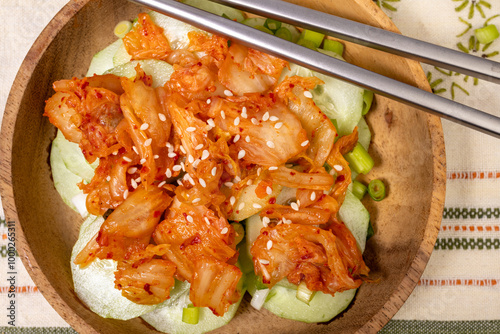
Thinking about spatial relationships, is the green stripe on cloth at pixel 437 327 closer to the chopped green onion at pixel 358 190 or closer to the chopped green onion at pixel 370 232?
the chopped green onion at pixel 370 232

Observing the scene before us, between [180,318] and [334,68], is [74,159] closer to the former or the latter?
[180,318]

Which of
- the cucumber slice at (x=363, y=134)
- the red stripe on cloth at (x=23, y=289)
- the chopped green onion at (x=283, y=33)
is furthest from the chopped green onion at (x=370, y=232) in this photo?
the red stripe on cloth at (x=23, y=289)

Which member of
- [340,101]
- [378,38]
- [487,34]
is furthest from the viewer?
[487,34]

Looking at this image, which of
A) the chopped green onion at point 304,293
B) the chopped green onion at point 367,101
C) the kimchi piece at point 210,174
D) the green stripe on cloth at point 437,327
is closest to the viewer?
the kimchi piece at point 210,174

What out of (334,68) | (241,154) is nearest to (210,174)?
(241,154)

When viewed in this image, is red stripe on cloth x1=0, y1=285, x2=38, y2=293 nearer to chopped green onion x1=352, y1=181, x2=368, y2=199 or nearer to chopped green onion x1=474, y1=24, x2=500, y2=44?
chopped green onion x1=352, y1=181, x2=368, y2=199

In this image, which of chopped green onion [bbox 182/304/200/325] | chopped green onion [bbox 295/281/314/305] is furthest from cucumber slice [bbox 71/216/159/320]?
chopped green onion [bbox 295/281/314/305]
